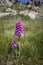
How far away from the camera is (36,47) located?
6.13m

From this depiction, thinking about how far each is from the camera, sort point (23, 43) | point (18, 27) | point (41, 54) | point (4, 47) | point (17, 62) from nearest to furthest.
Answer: point (18, 27) → point (17, 62) → point (41, 54) → point (4, 47) → point (23, 43)

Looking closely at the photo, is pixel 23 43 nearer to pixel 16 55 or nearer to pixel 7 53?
pixel 7 53

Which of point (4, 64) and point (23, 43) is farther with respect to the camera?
point (23, 43)

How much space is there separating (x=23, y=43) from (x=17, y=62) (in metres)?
1.29

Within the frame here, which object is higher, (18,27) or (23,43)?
(18,27)

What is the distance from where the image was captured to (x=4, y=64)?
5.50 metres

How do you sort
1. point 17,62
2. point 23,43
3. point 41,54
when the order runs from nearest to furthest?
point 17,62
point 41,54
point 23,43

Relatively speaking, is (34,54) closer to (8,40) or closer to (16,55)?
(16,55)

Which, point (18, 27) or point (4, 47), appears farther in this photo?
point (4, 47)

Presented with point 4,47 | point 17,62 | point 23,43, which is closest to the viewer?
point 17,62

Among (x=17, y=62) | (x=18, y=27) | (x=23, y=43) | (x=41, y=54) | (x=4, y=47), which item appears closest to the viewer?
(x=18, y=27)

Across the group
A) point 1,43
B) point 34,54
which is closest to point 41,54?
point 34,54

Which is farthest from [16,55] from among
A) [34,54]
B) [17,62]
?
[34,54]

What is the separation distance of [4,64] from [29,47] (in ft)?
2.97
